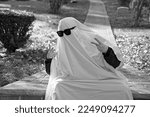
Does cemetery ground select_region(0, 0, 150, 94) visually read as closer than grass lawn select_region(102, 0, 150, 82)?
Yes

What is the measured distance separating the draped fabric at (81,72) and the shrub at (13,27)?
340 centimetres

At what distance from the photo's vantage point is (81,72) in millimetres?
4504

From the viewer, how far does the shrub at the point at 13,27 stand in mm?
7848

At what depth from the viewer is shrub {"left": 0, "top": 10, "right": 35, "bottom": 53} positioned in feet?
25.7

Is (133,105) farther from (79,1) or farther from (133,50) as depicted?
(79,1)

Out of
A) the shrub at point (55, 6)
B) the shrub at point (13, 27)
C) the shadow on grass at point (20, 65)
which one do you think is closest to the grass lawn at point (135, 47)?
the shadow on grass at point (20, 65)

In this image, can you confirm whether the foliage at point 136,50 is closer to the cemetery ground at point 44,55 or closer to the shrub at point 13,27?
the cemetery ground at point 44,55

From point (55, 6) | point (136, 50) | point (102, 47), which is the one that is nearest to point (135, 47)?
point (136, 50)

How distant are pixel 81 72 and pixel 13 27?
12.5 ft

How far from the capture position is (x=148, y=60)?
330 inches

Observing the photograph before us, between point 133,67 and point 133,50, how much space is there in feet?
6.65

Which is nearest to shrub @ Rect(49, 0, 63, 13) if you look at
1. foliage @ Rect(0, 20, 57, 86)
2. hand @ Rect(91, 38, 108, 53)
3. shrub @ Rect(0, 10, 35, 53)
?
foliage @ Rect(0, 20, 57, 86)

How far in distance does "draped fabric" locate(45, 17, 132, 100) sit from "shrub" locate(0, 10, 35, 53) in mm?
3401

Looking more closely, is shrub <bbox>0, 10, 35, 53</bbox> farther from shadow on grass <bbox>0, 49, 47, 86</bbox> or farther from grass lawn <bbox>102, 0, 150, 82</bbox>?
grass lawn <bbox>102, 0, 150, 82</bbox>
